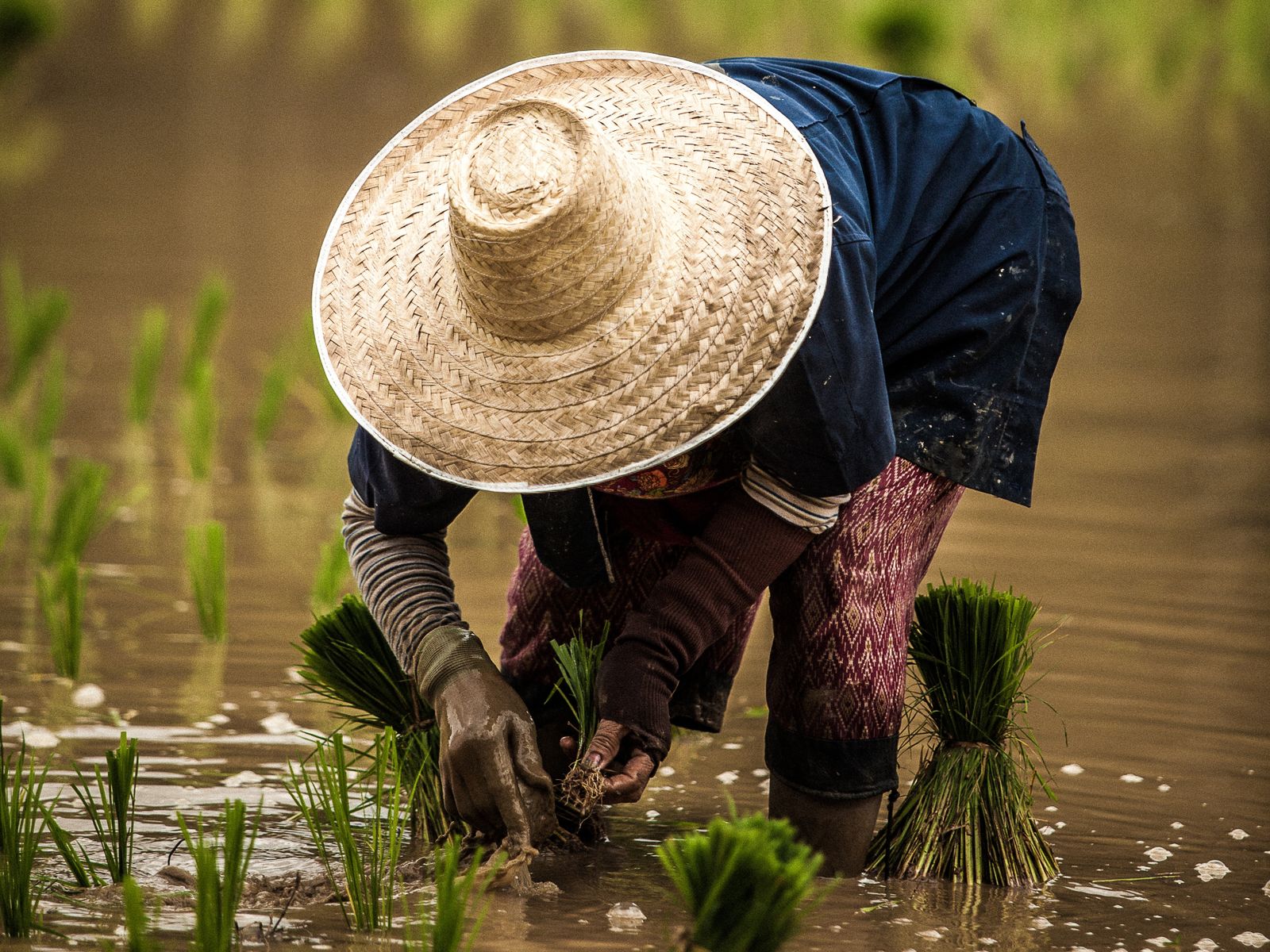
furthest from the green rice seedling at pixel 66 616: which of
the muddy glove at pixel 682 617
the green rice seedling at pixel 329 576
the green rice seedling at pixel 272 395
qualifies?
the green rice seedling at pixel 272 395

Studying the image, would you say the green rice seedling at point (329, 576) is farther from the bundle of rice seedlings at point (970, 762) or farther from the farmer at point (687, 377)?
the bundle of rice seedlings at point (970, 762)

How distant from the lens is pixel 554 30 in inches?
538

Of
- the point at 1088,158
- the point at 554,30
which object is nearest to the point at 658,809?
the point at 1088,158

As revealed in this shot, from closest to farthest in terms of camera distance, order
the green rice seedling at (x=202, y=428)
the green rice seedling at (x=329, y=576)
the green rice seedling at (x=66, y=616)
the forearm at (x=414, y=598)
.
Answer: the forearm at (x=414, y=598) < the green rice seedling at (x=66, y=616) < the green rice seedling at (x=329, y=576) < the green rice seedling at (x=202, y=428)

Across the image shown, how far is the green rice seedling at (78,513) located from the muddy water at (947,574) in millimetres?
151

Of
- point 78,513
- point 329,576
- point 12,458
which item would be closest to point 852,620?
point 329,576

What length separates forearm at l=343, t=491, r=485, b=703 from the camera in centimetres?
238

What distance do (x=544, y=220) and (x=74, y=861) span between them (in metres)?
1.04

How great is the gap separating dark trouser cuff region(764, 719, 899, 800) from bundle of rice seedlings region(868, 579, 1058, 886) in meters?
0.15

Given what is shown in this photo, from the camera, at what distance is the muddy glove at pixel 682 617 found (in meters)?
2.24

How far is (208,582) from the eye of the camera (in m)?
3.64

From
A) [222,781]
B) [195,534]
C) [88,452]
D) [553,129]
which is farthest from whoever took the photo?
[88,452]

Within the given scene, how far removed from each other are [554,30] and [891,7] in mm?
3866

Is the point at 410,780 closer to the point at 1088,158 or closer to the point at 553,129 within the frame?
the point at 553,129
